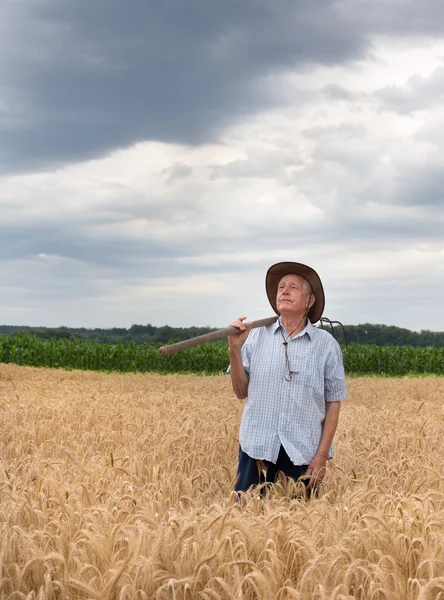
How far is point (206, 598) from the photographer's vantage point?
316cm

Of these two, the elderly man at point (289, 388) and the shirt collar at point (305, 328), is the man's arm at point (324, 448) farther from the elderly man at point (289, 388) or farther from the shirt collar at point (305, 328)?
the shirt collar at point (305, 328)

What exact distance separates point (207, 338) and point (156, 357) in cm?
2885

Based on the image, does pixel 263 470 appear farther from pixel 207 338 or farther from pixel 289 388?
pixel 207 338

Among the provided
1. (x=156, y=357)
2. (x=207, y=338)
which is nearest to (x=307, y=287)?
(x=207, y=338)

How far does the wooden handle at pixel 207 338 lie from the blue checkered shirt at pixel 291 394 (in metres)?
0.13

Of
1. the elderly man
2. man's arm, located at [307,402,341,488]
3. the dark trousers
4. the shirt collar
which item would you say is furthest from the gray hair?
the dark trousers

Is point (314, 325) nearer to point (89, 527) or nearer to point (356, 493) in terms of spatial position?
point (356, 493)

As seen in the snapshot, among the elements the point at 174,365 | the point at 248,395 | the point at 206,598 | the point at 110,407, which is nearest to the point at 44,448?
the point at 110,407

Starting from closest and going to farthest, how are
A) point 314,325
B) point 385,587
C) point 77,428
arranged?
1. point 385,587
2. point 314,325
3. point 77,428

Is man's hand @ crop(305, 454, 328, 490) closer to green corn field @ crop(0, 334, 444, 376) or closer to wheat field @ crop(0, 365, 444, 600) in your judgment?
wheat field @ crop(0, 365, 444, 600)

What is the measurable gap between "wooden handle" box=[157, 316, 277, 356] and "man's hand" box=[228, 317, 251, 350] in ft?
0.11

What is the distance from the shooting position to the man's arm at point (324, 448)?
5242 mm

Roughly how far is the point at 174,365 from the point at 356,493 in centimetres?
2887

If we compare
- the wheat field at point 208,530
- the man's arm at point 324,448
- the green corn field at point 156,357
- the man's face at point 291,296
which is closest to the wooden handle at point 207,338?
the man's face at point 291,296
